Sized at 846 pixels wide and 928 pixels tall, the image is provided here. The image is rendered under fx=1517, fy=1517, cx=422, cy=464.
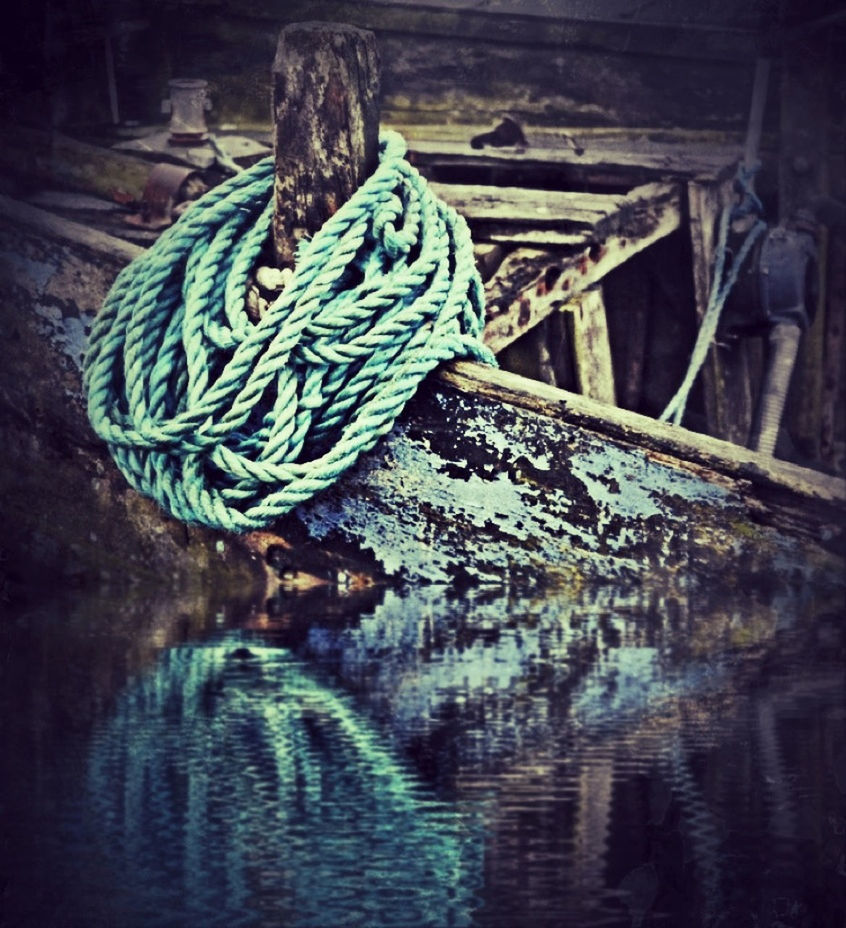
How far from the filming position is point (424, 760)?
5.90ft

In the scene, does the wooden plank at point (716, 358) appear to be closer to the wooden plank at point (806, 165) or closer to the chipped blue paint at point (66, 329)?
the wooden plank at point (806, 165)

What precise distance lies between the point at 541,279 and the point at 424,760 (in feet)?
3.65

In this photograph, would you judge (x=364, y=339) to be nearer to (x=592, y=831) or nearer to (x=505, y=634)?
(x=505, y=634)

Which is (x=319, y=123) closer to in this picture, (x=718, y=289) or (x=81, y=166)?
(x=81, y=166)

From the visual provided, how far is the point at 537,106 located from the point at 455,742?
1.83 metres

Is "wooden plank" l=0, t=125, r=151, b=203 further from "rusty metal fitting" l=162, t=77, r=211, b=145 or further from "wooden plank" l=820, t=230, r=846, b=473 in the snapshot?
"wooden plank" l=820, t=230, r=846, b=473

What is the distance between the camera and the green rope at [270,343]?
232 cm

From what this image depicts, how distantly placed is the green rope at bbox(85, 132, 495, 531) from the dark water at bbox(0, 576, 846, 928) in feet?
0.82

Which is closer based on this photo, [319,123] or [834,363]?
[319,123]

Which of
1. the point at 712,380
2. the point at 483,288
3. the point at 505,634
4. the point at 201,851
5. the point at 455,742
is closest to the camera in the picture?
the point at 201,851

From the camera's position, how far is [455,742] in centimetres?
185

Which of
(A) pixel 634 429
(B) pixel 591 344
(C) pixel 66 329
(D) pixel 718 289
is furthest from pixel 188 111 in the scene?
(A) pixel 634 429

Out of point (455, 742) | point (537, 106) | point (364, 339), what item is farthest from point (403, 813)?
point (537, 106)

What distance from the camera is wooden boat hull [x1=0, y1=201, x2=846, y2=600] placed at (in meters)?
2.35
